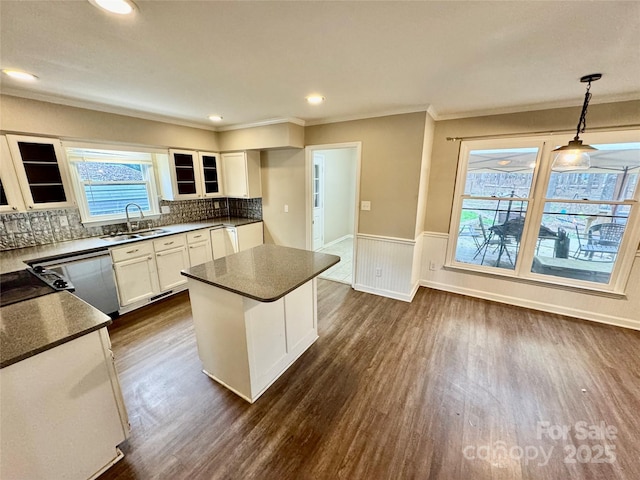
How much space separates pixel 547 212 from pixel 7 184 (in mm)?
5583

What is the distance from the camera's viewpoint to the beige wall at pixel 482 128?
2.51 metres

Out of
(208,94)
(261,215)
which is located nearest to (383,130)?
(208,94)

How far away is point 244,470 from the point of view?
1.41 m

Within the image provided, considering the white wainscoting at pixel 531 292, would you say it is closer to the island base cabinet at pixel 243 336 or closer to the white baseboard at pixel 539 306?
the white baseboard at pixel 539 306

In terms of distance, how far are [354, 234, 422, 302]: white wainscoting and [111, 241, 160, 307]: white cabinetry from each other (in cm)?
267

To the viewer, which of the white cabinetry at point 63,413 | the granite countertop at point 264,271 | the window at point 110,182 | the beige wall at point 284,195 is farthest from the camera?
the beige wall at point 284,195

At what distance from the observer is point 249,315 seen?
1.71 metres

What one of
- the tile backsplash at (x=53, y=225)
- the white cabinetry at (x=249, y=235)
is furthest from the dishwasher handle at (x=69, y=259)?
the white cabinetry at (x=249, y=235)

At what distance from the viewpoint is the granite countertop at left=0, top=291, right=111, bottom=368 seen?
1.09 meters

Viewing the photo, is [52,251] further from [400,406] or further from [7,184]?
[400,406]

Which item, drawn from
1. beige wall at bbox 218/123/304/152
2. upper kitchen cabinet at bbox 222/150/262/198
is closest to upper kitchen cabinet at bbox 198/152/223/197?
upper kitchen cabinet at bbox 222/150/262/198

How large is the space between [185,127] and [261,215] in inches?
67.4

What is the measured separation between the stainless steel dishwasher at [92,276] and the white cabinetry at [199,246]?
0.97 m

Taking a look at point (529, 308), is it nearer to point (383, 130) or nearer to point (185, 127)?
point (383, 130)
